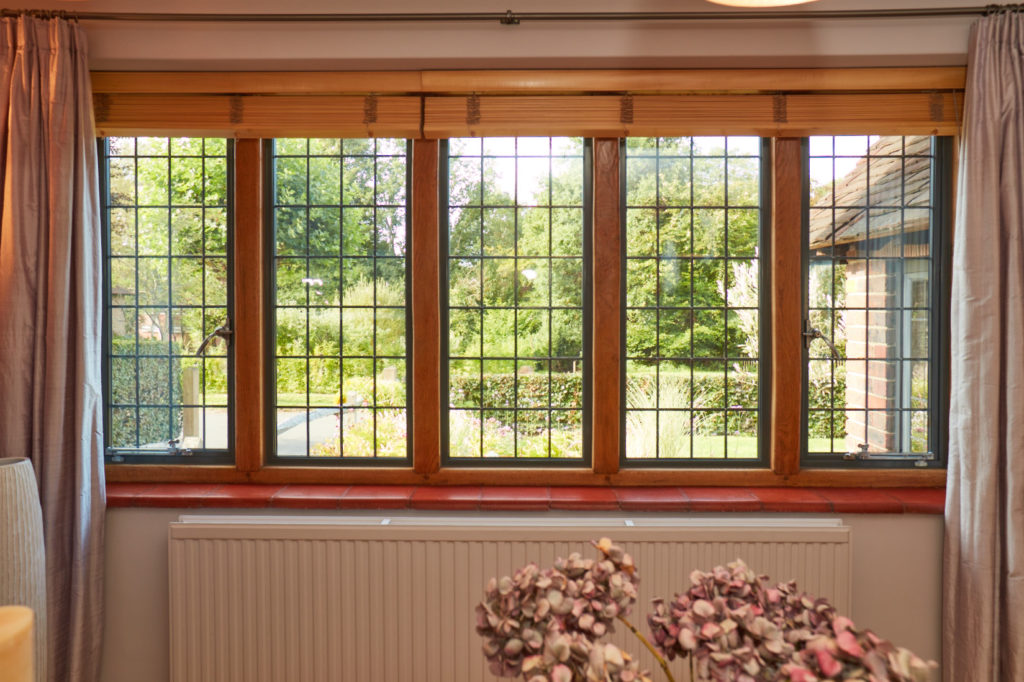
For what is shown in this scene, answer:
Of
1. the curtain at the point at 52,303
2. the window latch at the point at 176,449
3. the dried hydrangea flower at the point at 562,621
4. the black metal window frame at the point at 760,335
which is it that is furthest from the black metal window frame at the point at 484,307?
the dried hydrangea flower at the point at 562,621

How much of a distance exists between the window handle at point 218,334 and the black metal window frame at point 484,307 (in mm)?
867

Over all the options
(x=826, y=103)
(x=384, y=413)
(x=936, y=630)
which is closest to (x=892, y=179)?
(x=826, y=103)

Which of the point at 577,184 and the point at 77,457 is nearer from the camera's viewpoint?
the point at 77,457

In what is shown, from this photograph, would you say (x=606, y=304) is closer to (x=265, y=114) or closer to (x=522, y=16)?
(x=522, y=16)

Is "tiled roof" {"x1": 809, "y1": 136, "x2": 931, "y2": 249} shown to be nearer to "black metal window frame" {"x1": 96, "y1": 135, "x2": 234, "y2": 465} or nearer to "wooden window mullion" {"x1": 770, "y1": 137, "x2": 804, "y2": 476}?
"wooden window mullion" {"x1": 770, "y1": 137, "x2": 804, "y2": 476}

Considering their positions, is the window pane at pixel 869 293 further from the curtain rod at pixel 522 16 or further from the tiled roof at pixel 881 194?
the curtain rod at pixel 522 16

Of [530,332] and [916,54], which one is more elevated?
[916,54]

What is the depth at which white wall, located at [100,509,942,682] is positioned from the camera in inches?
95.3

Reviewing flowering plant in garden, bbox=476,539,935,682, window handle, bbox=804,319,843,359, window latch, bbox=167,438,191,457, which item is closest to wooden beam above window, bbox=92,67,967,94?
window handle, bbox=804,319,843,359

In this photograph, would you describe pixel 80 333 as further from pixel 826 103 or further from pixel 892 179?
pixel 892 179

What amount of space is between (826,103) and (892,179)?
457mm

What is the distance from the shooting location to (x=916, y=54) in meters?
2.33

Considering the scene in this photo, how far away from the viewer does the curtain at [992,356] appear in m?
2.21

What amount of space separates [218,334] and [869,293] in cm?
264
